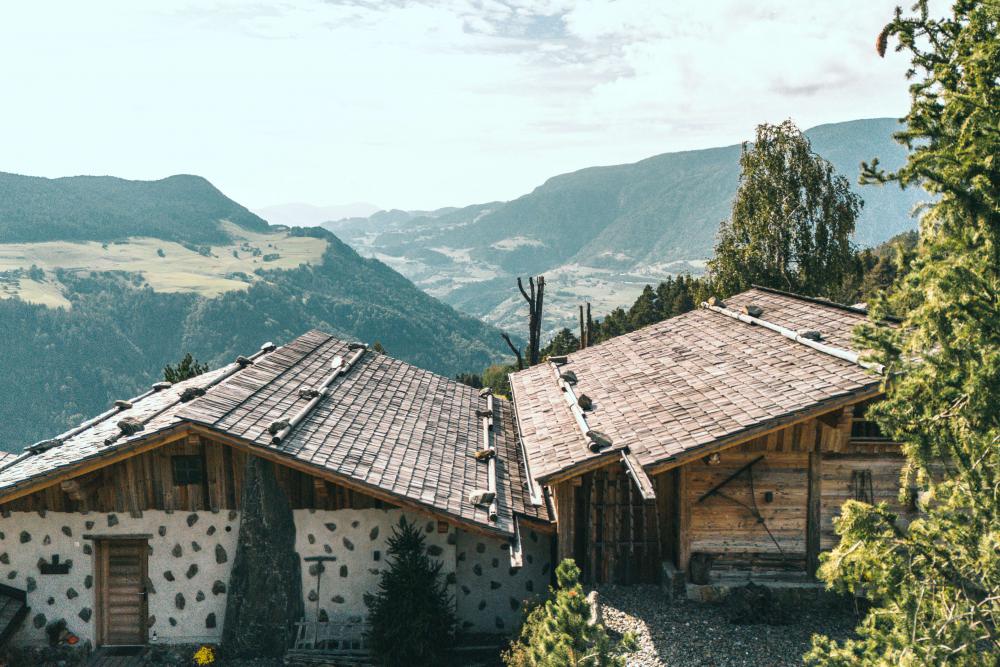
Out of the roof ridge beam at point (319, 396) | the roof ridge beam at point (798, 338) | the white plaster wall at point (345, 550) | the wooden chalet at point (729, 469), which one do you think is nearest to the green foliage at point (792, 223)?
the roof ridge beam at point (798, 338)

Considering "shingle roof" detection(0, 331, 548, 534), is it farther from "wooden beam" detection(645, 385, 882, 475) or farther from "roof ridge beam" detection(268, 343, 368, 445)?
"wooden beam" detection(645, 385, 882, 475)

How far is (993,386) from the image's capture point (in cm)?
630

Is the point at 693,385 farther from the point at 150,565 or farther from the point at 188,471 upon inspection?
the point at 150,565

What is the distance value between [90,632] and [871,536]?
13222 millimetres

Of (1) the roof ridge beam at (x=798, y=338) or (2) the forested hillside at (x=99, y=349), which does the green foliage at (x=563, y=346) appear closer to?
(1) the roof ridge beam at (x=798, y=338)

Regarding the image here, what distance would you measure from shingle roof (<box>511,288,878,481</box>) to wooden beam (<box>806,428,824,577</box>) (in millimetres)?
1393

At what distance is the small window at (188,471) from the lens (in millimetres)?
13133

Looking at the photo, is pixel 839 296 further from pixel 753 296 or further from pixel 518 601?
pixel 518 601

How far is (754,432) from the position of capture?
12.2 meters

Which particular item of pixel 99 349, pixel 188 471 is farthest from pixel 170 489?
pixel 99 349

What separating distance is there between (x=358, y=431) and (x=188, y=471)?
325cm

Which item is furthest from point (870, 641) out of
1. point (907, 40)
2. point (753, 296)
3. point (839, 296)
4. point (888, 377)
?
point (839, 296)

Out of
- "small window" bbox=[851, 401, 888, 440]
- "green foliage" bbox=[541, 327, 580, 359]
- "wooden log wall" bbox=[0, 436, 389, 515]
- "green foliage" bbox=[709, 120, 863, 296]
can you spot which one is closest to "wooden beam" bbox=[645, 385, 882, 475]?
"small window" bbox=[851, 401, 888, 440]

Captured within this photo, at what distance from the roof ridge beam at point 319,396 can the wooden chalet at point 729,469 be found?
4544 mm
